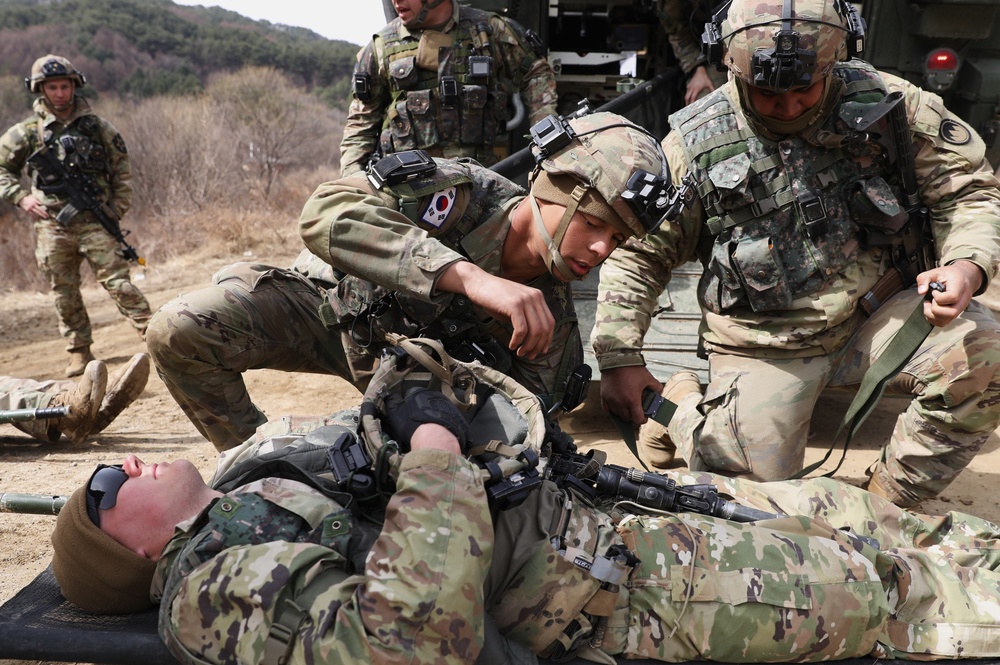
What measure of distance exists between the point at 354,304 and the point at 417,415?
1.03m

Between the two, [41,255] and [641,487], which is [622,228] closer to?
[641,487]

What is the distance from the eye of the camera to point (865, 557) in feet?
7.03

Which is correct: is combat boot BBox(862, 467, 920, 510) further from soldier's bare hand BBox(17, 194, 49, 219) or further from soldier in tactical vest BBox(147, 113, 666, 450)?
soldier's bare hand BBox(17, 194, 49, 219)

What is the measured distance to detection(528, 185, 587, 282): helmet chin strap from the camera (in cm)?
252

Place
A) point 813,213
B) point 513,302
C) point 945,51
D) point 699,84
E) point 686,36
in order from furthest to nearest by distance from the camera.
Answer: point 686,36 → point 699,84 → point 945,51 → point 813,213 → point 513,302

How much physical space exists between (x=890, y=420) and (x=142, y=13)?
158ft

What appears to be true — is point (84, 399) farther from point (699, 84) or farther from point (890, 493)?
point (699, 84)

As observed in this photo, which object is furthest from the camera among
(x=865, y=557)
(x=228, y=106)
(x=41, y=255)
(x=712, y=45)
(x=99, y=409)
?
(x=228, y=106)

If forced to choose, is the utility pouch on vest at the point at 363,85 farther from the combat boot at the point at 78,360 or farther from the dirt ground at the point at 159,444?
the combat boot at the point at 78,360

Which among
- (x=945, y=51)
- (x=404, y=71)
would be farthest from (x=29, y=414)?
A: (x=945, y=51)

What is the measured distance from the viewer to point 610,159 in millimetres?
2486

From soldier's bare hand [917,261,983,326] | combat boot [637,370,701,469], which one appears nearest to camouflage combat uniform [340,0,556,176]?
combat boot [637,370,701,469]

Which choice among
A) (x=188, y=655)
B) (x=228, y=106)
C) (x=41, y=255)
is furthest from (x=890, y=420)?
(x=228, y=106)

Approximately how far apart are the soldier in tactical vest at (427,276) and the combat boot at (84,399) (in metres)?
1.32
